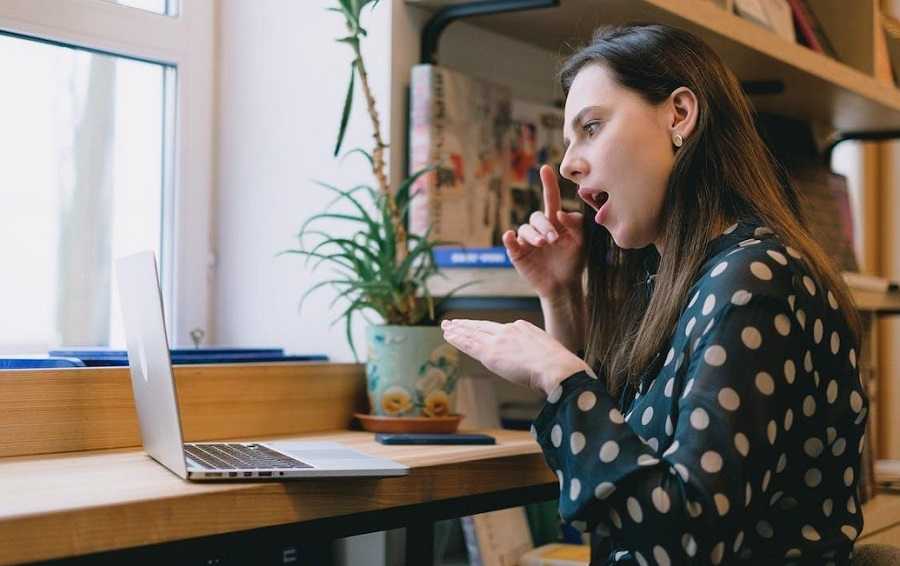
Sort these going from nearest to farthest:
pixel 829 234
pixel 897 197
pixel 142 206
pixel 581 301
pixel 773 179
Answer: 1. pixel 773 179
2. pixel 581 301
3. pixel 142 206
4. pixel 829 234
5. pixel 897 197

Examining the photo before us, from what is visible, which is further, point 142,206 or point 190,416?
point 142,206

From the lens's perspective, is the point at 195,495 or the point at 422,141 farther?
the point at 422,141

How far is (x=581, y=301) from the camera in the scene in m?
1.67

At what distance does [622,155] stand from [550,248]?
1.23ft

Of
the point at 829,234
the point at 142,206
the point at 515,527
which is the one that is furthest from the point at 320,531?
the point at 829,234

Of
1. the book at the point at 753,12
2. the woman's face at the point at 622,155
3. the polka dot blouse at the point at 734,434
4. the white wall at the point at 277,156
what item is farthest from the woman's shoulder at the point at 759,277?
the book at the point at 753,12

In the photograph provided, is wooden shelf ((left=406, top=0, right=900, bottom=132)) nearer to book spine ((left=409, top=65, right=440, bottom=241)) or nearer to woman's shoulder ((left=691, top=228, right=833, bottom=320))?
book spine ((left=409, top=65, right=440, bottom=241))

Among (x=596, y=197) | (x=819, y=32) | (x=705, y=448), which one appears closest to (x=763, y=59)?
(x=819, y=32)

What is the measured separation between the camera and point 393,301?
67.1 inches

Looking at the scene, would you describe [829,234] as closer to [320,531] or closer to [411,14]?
[411,14]

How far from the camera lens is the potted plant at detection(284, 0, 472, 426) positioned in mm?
1671

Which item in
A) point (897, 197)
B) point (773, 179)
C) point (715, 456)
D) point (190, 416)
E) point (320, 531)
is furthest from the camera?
point (897, 197)

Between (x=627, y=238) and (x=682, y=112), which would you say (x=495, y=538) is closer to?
(x=627, y=238)

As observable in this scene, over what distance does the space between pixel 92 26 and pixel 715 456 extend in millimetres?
1265
